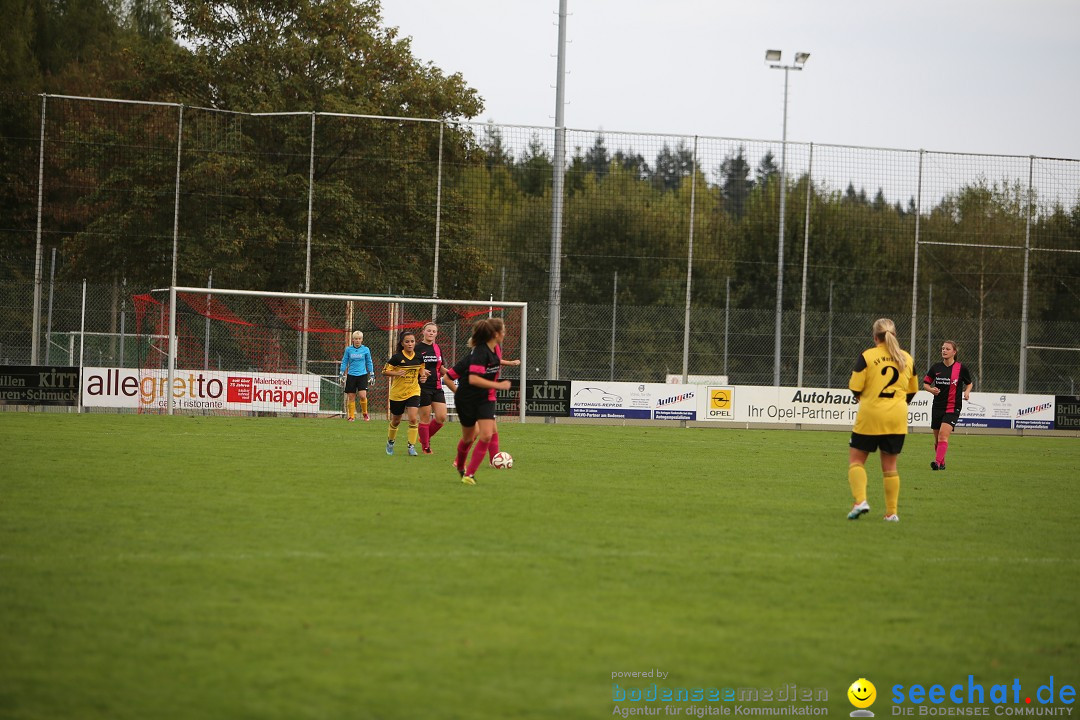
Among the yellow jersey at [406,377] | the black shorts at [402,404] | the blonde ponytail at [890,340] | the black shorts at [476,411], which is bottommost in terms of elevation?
the black shorts at [402,404]

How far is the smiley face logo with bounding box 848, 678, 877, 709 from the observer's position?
4.90 meters

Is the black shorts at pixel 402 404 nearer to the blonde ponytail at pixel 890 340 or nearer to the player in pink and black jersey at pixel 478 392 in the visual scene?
the player in pink and black jersey at pixel 478 392

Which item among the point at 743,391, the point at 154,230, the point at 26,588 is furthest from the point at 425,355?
the point at 154,230

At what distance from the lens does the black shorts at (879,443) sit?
10.2 m

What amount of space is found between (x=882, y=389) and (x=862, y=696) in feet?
18.7

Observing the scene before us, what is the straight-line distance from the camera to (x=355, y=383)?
76.0 ft

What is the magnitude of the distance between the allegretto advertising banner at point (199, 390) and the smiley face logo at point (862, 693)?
2175 centimetres

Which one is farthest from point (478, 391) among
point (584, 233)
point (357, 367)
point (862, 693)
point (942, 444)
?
point (584, 233)

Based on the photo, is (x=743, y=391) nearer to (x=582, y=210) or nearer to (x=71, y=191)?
(x=582, y=210)

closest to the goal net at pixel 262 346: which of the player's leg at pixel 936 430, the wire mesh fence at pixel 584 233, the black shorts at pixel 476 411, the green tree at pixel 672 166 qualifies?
the wire mesh fence at pixel 584 233

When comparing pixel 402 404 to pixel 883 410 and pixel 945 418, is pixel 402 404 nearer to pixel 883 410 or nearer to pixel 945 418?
pixel 883 410

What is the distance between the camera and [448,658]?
206 inches

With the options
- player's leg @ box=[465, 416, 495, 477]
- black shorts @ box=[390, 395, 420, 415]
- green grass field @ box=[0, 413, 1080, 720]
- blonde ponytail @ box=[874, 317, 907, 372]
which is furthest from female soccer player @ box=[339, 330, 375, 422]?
blonde ponytail @ box=[874, 317, 907, 372]

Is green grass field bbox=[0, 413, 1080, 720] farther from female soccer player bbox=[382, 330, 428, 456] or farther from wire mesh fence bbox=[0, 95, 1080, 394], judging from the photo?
wire mesh fence bbox=[0, 95, 1080, 394]
